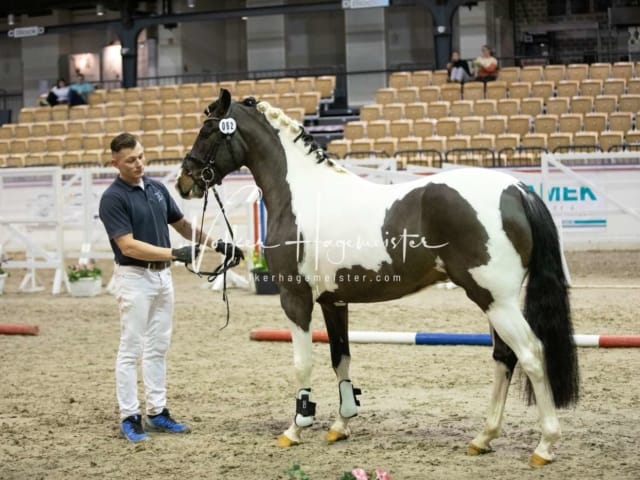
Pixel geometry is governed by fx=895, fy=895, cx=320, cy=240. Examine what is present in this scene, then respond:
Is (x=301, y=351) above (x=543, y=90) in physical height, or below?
below

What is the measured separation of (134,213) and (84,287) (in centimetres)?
711

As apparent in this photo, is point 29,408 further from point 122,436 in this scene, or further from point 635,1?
point 635,1

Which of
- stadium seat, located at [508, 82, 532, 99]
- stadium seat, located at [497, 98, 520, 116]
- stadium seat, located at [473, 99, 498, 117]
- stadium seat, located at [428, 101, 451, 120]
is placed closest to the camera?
stadium seat, located at [497, 98, 520, 116]

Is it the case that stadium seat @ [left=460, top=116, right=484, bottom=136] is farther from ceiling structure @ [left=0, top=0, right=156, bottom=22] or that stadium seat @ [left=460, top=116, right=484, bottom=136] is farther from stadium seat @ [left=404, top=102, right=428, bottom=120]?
ceiling structure @ [left=0, top=0, right=156, bottom=22]

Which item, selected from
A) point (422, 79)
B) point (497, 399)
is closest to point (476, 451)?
point (497, 399)

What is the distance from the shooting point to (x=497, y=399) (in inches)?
190

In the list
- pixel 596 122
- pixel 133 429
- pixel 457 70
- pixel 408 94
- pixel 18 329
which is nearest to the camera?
pixel 133 429

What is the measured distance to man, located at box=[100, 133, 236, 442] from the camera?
5.27 m

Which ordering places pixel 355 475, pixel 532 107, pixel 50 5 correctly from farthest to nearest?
1. pixel 50 5
2. pixel 532 107
3. pixel 355 475

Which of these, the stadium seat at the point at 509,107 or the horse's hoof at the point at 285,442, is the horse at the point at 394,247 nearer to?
the horse's hoof at the point at 285,442

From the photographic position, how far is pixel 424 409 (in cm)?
575

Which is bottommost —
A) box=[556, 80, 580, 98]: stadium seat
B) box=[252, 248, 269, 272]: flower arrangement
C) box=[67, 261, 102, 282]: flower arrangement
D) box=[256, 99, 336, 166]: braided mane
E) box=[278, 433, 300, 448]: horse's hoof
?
box=[278, 433, 300, 448]: horse's hoof

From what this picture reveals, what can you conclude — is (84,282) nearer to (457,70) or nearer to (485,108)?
(485,108)

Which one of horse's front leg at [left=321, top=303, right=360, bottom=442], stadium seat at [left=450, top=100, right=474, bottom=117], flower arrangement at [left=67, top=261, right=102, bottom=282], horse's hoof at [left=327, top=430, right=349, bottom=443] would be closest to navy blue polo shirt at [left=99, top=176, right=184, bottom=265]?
horse's front leg at [left=321, top=303, right=360, bottom=442]
